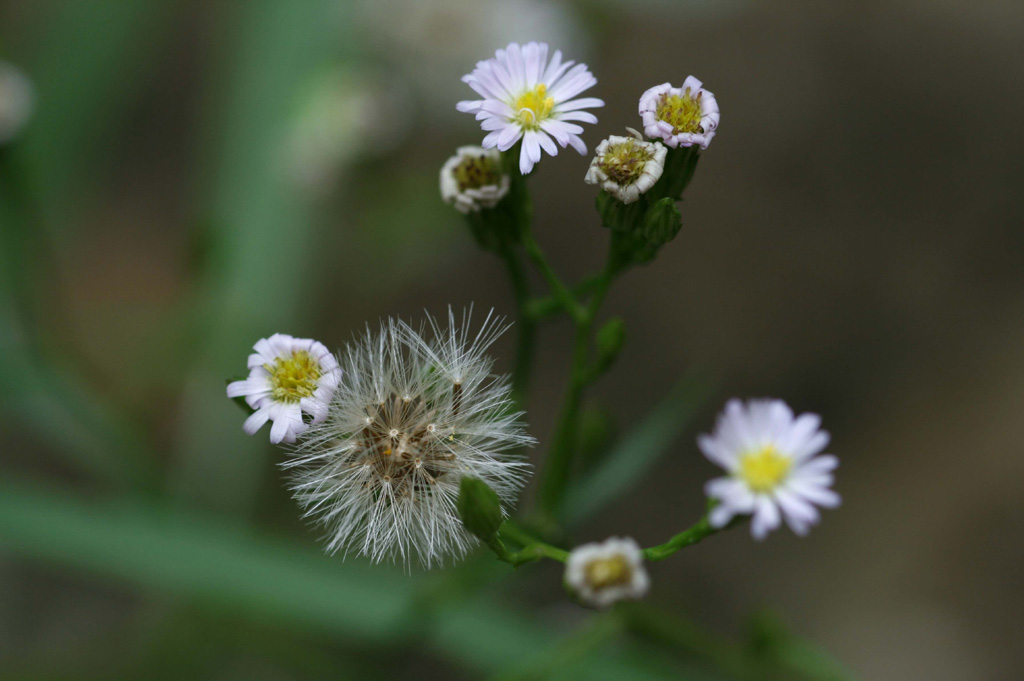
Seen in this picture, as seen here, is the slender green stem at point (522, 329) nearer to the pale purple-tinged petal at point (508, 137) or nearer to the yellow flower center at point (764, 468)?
the pale purple-tinged petal at point (508, 137)

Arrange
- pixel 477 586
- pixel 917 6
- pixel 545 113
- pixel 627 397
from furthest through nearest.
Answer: pixel 917 6, pixel 627 397, pixel 477 586, pixel 545 113

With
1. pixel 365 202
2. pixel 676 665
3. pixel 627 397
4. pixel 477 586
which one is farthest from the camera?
pixel 627 397

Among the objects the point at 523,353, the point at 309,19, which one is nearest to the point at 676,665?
the point at 523,353

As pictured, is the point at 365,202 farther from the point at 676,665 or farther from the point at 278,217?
the point at 676,665

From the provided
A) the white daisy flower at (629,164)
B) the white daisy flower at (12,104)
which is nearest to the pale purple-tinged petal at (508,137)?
the white daisy flower at (629,164)

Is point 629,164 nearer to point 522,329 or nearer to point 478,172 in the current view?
point 478,172

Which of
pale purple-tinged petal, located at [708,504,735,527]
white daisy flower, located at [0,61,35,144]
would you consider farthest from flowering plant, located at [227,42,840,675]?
white daisy flower, located at [0,61,35,144]
